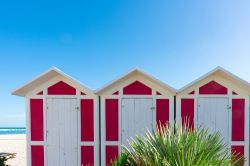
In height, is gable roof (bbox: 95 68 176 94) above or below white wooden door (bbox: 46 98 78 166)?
above

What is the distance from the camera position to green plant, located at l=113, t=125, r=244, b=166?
2121 millimetres

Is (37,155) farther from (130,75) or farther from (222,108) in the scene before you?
(222,108)

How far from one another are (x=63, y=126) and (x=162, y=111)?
279 centimetres

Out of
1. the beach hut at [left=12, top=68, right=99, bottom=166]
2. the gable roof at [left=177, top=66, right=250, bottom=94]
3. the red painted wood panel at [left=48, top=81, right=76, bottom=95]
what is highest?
the gable roof at [left=177, top=66, right=250, bottom=94]

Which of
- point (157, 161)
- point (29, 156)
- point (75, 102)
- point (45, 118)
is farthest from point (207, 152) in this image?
point (29, 156)

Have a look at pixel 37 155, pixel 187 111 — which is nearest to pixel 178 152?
pixel 187 111

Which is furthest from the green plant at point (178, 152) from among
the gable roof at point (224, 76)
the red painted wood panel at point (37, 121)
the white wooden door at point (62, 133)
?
the red painted wood panel at point (37, 121)

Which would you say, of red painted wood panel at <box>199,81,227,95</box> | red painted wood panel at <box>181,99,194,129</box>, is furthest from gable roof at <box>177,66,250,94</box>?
red painted wood panel at <box>181,99,194,129</box>

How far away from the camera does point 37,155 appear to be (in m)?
5.10

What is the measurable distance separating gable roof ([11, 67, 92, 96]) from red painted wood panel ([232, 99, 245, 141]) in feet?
13.2

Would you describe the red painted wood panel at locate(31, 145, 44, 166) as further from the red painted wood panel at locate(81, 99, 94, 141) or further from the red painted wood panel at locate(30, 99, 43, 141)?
the red painted wood panel at locate(81, 99, 94, 141)

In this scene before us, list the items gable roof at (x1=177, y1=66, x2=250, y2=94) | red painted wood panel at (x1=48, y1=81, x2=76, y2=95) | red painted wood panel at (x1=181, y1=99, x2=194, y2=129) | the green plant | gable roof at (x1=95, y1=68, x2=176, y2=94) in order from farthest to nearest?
red painted wood panel at (x1=48, y1=81, x2=76, y2=95) < red painted wood panel at (x1=181, y1=99, x2=194, y2=129) < gable roof at (x1=95, y1=68, x2=176, y2=94) < gable roof at (x1=177, y1=66, x2=250, y2=94) < the green plant

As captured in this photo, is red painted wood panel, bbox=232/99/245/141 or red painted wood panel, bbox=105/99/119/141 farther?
red painted wood panel, bbox=105/99/119/141

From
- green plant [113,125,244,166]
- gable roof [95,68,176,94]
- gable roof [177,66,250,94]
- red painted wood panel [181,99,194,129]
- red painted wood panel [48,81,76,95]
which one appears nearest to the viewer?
green plant [113,125,244,166]
